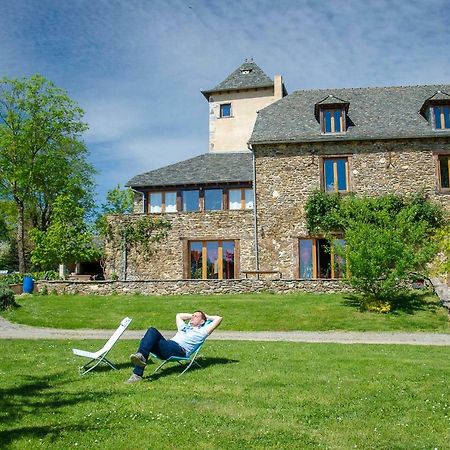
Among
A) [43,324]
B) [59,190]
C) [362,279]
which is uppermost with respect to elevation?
[59,190]

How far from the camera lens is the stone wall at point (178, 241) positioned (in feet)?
81.7

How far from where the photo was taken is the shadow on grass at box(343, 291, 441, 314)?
1666 cm

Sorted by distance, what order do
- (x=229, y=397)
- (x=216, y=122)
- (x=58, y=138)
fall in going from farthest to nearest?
(x=58, y=138) → (x=216, y=122) → (x=229, y=397)

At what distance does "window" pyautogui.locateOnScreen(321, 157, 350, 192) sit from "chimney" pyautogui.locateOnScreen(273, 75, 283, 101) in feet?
40.3

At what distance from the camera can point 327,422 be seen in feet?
18.9

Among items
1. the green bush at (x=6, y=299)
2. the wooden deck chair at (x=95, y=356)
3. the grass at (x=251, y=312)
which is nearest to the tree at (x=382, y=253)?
the grass at (x=251, y=312)

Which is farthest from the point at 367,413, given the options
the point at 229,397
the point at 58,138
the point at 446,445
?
the point at 58,138

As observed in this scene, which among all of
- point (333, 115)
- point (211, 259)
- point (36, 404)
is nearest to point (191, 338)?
point (36, 404)

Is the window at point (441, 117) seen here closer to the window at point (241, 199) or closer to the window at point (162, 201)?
the window at point (241, 199)

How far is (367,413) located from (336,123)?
790 inches

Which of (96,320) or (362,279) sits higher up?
(362,279)

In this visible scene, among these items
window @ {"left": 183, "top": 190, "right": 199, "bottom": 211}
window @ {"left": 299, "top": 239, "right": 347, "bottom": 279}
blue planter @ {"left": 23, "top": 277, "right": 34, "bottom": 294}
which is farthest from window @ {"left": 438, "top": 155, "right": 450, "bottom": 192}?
blue planter @ {"left": 23, "top": 277, "right": 34, "bottom": 294}

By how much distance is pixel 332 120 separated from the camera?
2450 centimetres

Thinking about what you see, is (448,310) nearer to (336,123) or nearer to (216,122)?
(336,123)
